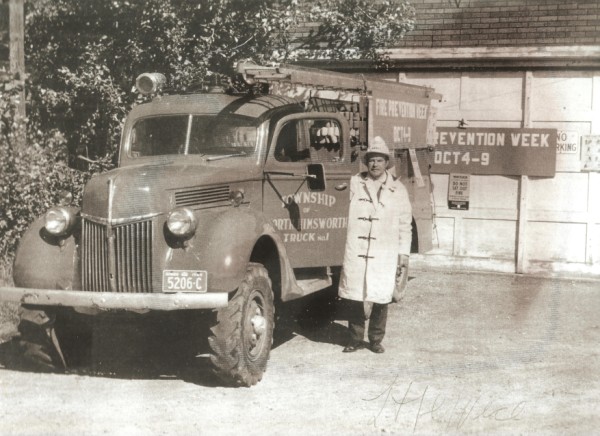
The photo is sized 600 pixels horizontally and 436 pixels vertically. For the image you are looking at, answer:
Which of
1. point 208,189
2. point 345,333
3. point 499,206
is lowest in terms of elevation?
point 345,333

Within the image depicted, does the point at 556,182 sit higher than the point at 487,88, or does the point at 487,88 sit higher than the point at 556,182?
the point at 487,88

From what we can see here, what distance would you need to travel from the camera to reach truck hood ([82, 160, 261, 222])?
6031 mm

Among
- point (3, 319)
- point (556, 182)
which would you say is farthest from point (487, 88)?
point (3, 319)

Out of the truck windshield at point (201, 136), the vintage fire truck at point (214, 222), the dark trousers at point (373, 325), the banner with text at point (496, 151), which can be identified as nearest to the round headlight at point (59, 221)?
the vintage fire truck at point (214, 222)

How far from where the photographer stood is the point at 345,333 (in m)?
8.15

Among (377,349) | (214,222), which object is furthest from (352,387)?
(214,222)

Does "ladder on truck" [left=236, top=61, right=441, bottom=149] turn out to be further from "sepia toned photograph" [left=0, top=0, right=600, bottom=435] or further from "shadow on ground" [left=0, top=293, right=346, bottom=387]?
"shadow on ground" [left=0, top=293, right=346, bottom=387]

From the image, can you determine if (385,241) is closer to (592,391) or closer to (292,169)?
(292,169)

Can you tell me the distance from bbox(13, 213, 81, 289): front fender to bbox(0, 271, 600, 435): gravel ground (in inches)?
28.8

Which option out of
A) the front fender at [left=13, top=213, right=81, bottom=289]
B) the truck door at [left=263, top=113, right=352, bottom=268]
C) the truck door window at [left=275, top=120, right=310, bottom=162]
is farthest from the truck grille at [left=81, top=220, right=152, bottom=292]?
the truck door window at [left=275, top=120, right=310, bottom=162]

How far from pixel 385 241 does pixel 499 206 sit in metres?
5.23

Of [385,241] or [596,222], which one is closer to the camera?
[385,241]
